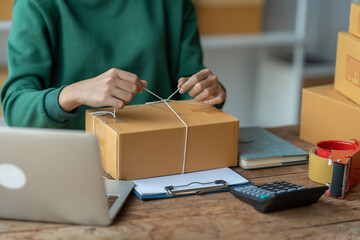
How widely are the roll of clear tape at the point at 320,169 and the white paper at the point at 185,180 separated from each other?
168 millimetres

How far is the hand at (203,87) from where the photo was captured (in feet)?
4.39

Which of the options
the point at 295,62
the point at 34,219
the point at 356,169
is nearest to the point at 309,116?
the point at 356,169

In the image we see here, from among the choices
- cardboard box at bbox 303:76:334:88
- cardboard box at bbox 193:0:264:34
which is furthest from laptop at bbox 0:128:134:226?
cardboard box at bbox 303:76:334:88

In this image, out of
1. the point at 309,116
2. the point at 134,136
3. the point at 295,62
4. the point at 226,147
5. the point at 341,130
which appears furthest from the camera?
the point at 295,62

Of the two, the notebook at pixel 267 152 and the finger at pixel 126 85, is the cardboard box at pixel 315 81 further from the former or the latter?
the finger at pixel 126 85

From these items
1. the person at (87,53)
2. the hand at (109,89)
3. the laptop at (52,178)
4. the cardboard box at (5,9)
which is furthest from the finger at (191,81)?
the cardboard box at (5,9)

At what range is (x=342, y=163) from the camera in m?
1.08

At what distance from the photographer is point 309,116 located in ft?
4.92

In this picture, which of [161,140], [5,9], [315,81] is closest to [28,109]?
[161,140]

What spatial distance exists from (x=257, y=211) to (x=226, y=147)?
25cm

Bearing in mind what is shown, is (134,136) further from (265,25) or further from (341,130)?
(265,25)

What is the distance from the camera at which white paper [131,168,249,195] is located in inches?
43.3

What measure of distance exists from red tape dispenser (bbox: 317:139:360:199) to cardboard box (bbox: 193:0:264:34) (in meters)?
1.79

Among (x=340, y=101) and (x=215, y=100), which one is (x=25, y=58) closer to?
(x=215, y=100)
